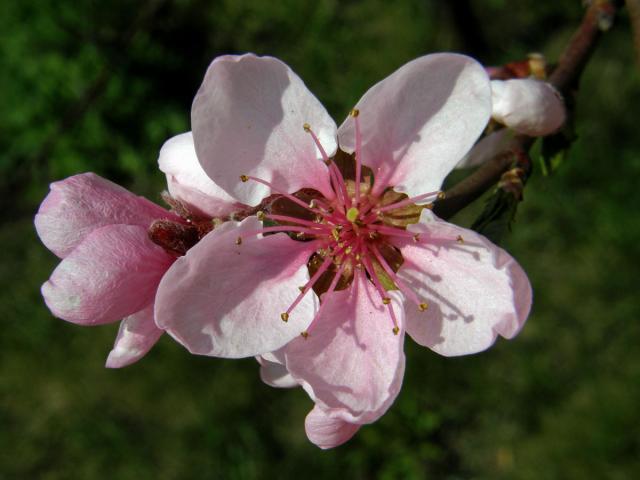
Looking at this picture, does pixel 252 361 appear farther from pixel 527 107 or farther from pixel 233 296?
pixel 527 107

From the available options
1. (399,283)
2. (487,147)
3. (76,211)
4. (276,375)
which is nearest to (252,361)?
(276,375)

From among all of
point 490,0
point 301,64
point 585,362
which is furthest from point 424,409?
point 490,0

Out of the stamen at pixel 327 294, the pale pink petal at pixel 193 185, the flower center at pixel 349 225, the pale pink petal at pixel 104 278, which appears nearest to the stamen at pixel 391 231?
the flower center at pixel 349 225

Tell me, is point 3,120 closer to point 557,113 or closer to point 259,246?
point 259,246

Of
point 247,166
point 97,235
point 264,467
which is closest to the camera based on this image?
point 97,235

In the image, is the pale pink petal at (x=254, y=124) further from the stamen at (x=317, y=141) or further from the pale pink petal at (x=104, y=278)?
the pale pink petal at (x=104, y=278)

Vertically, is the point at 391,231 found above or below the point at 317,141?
below

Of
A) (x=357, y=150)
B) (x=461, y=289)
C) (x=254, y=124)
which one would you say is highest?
(x=254, y=124)
